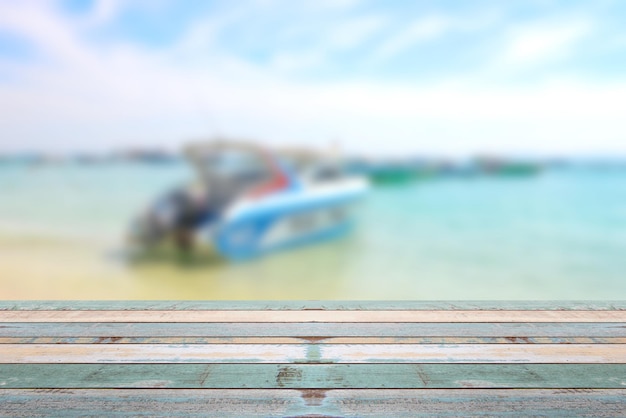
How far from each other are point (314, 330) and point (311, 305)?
0.17m

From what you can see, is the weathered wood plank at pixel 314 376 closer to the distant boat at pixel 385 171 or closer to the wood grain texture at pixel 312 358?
the wood grain texture at pixel 312 358

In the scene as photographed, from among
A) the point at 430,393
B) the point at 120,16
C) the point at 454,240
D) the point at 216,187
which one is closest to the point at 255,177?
the point at 216,187

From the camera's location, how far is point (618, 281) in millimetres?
3295

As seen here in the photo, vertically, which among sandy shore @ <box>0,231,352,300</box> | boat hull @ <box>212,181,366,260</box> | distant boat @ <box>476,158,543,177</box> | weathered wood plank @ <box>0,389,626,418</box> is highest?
distant boat @ <box>476,158,543,177</box>

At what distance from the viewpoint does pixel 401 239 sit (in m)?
4.04

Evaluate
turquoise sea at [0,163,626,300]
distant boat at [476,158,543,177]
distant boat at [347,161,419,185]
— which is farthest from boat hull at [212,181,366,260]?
distant boat at [476,158,543,177]

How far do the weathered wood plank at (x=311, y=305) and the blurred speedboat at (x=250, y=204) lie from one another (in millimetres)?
1940

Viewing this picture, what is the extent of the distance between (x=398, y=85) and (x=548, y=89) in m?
1.43

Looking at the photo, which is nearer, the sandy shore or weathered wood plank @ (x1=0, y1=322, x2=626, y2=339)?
weathered wood plank @ (x1=0, y1=322, x2=626, y2=339)

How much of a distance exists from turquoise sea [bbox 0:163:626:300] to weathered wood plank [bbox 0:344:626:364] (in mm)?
1957

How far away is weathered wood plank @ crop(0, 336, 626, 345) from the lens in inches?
37.2

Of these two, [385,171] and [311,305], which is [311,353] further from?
[385,171]

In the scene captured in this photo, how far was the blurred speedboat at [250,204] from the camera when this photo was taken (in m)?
3.18

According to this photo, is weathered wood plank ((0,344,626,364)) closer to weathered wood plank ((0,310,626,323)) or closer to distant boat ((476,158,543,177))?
weathered wood plank ((0,310,626,323))
